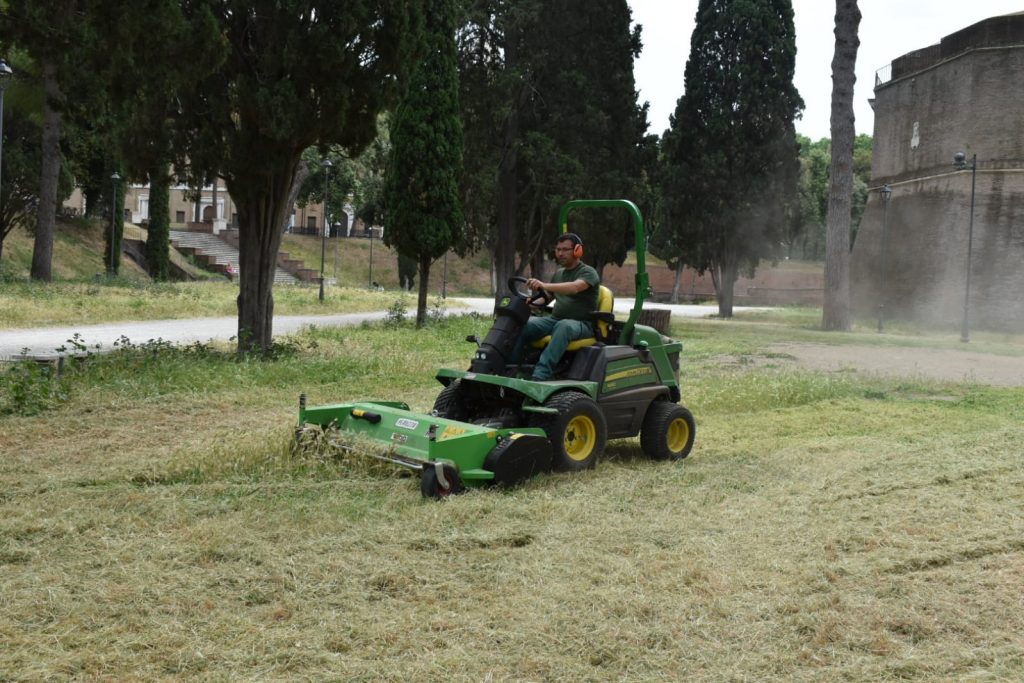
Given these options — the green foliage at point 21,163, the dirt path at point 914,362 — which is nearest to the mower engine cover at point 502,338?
the dirt path at point 914,362

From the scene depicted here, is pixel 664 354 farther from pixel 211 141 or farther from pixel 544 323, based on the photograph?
pixel 211 141

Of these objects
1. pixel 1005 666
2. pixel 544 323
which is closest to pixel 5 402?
pixel 544 323

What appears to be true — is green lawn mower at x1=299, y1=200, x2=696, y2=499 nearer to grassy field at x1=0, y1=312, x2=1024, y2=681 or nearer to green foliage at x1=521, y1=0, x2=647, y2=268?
grassy field at x1=0, y1=312, x2=1024, y2=681

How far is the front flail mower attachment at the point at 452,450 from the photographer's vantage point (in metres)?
6.30

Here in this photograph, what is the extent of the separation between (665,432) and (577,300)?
1258mm

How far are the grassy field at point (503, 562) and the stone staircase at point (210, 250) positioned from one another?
4214 centimetres

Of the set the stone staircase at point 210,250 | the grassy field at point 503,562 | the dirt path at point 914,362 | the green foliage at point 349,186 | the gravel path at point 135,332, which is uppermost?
the green foliage at point 349,186

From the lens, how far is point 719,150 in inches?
1340

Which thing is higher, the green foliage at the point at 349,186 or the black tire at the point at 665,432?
A: the green foliage at the point at 349,186

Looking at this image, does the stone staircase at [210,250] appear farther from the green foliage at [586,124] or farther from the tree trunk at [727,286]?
the green foliage at [586,124]

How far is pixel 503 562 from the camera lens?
16.6 feet

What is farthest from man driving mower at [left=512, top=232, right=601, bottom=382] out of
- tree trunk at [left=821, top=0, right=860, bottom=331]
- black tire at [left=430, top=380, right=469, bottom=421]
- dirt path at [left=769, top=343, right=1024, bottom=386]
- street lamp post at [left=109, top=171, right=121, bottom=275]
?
street lamp post at [left=109, top=171, right=121, bottom=275]

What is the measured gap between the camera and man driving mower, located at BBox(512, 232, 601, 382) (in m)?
7.50

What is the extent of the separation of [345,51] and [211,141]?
2108 millimetres
